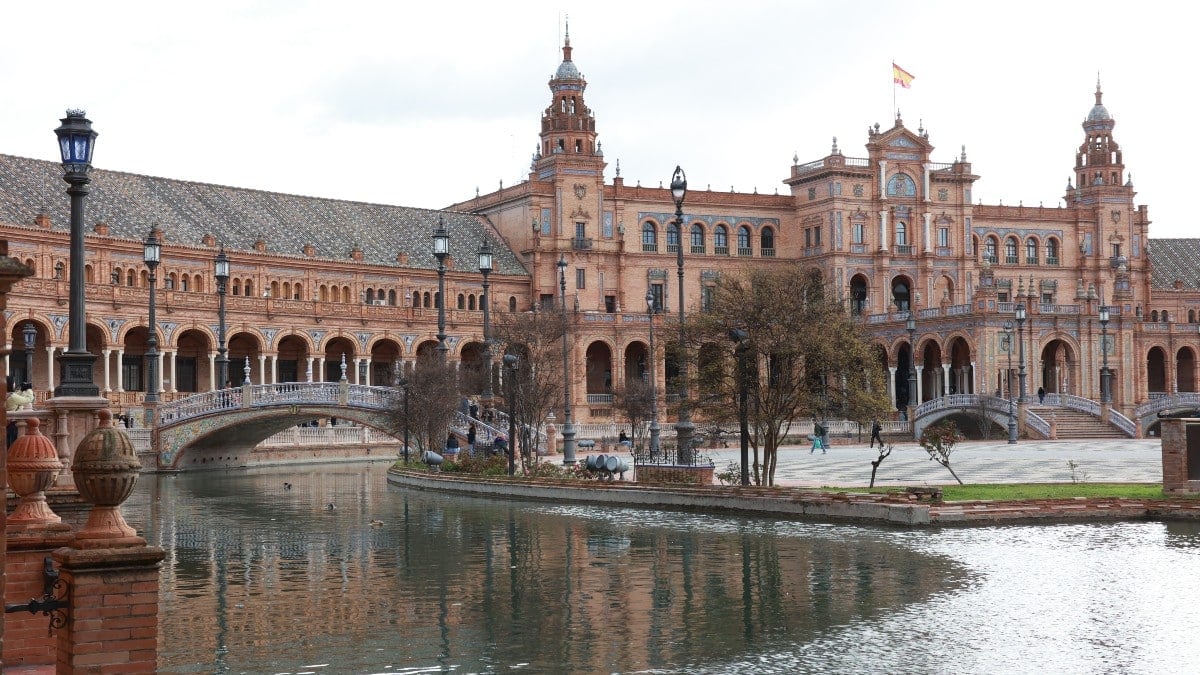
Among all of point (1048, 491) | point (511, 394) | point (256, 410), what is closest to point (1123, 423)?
point (511, 394)

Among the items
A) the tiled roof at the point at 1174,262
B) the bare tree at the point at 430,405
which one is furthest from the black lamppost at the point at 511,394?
the tiled roof at the point at 1174,262

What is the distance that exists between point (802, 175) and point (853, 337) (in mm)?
58551

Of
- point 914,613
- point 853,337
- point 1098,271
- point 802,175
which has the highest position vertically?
point 802,175

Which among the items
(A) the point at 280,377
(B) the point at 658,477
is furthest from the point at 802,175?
(B) the point at 658,477

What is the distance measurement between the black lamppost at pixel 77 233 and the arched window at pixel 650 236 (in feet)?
216

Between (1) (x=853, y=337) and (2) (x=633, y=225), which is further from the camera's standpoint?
(2) (x=633, y=225)

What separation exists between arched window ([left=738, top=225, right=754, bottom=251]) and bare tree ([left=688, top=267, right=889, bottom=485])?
56209 millimetres

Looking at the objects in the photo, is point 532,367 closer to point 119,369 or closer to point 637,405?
point 637,405

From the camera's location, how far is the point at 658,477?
31469 mm

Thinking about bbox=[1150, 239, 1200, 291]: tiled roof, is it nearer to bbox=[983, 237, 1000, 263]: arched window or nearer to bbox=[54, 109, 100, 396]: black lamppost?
bbox=[983, 237, 1000, 263]: arched window

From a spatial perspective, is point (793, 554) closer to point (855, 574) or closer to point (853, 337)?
point (855, 574)

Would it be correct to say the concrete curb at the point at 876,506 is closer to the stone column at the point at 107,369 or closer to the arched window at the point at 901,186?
the stone column at the point at 107,369

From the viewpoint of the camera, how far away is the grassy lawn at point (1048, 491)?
85.7 ft

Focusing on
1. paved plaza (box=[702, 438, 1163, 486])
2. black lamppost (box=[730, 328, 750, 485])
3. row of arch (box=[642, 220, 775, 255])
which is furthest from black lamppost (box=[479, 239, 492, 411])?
row of arch (box=[642, 220, 775, 255])
